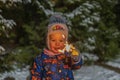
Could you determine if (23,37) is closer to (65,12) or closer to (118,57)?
(65,12)

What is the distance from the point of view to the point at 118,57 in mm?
11141

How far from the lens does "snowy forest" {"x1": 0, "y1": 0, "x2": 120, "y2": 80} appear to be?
28.6ft

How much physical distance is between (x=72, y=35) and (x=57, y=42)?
5855mm

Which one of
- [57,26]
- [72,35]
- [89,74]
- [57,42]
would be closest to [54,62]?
[57,42]

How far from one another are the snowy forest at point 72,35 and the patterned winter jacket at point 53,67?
12.2 feet

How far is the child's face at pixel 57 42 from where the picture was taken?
14.0ft

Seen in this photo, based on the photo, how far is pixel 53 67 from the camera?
4277 millimetres

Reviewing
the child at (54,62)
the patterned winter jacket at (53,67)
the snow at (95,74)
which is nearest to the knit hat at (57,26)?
the child at (54,62)

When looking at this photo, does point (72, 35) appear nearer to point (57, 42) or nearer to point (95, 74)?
point (95, 74)

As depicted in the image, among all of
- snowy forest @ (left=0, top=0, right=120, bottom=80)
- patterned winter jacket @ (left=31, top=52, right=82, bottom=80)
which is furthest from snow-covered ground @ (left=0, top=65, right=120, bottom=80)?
patterned winter jacket @ (left=31, top=52, right=82, bottom=80)

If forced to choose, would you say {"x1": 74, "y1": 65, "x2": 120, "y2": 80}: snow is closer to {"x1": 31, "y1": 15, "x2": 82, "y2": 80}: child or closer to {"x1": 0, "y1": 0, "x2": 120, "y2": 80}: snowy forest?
{"x1": 0, "y1": 0, "x2": 120, "y2": 80}: snowy forest

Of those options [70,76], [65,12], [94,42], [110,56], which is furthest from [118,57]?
[70,76]

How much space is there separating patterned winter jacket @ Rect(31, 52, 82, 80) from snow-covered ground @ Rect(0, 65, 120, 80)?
3605mm

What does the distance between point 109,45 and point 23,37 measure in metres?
2.34
